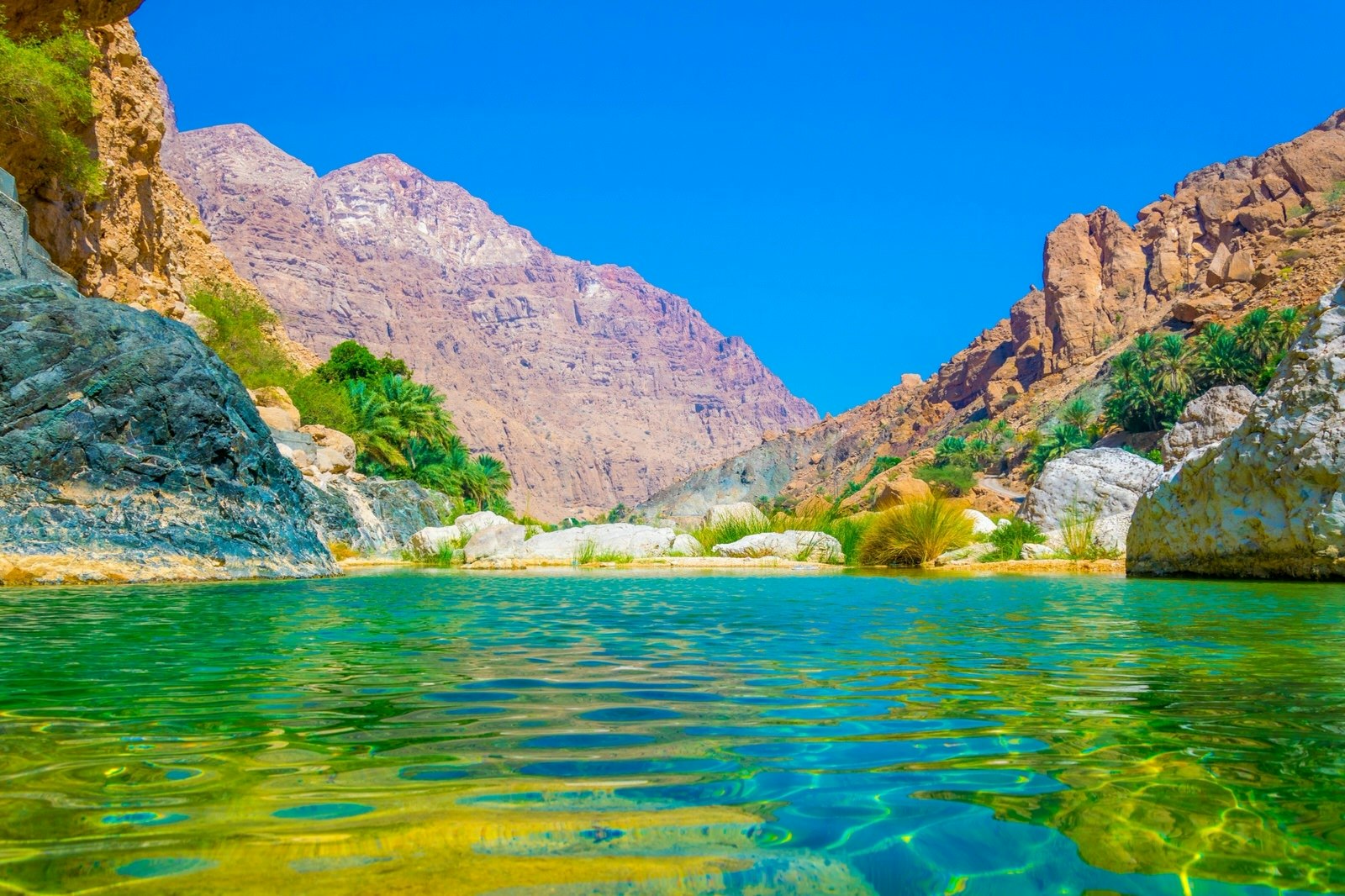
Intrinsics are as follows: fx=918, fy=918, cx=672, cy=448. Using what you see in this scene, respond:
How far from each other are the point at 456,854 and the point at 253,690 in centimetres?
207

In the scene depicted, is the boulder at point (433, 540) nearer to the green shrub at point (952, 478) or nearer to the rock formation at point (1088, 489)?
the rock formation at point (1088, 489)

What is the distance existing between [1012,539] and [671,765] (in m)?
16.5

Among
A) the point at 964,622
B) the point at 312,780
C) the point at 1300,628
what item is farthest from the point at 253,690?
the point at 1300,628

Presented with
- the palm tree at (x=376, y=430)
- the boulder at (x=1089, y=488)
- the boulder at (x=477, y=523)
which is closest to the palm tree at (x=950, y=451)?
the palm tree at (x=376, y=430)

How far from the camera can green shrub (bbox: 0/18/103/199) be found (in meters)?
22.0

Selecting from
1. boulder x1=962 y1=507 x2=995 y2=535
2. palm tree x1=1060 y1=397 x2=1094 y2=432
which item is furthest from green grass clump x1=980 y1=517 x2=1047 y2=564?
palm tree x1=1060 y1=397 x2=1094 y2=432

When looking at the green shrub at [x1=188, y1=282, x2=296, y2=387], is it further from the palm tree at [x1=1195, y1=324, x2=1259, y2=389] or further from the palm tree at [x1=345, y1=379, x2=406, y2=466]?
the palm tree at [x1=1195, y1=324, x2=1259, y2=389]

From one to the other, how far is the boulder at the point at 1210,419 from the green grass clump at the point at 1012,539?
3.40 m

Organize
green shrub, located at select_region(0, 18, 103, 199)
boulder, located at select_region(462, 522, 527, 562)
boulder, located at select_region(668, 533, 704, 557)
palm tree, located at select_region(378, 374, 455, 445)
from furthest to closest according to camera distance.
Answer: palm tree, located at select_region(378, 374, 455, 445) < green shrub, located at select_region(0, 18, 103, 199) < boulder, located at select_region(668, 533, 704, 557) < boulder, located at select_region(462, 522, 527, 562)

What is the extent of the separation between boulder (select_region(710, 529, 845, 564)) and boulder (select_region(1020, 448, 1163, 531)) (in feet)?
13.8

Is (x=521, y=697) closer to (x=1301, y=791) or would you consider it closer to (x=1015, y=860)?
(x=1015, y=860)

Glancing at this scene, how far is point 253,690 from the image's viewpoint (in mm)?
3361

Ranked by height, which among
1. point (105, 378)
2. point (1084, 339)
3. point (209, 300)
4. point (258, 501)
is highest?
point (1084, 339)

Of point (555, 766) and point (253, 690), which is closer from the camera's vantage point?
point (555, 766)
